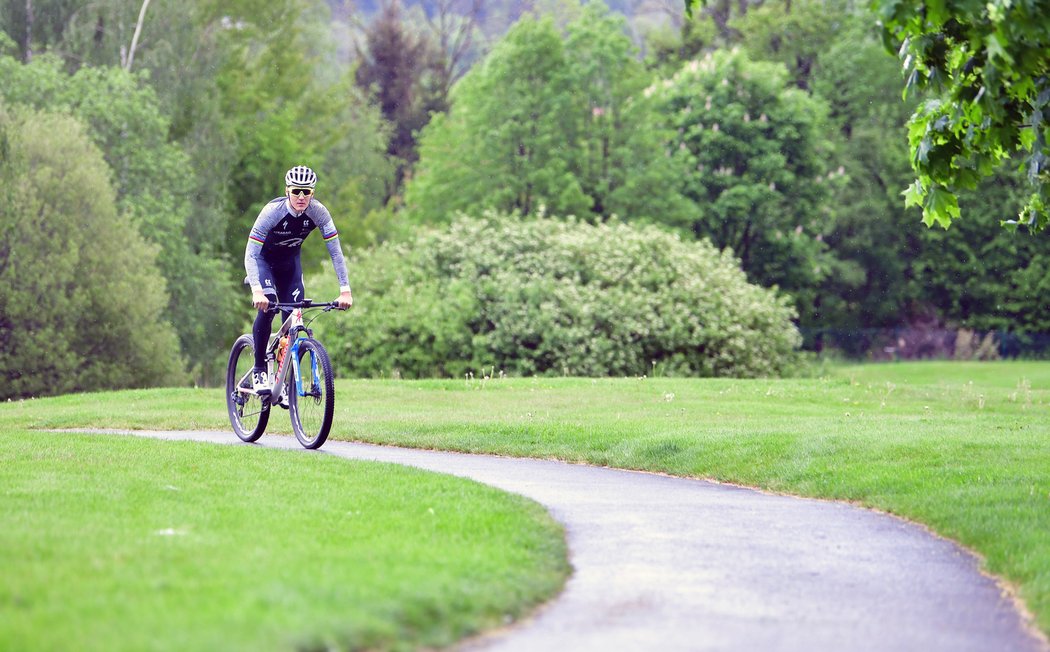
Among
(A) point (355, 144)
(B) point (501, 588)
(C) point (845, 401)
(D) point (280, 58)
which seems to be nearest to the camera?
(B) point (501, 588)

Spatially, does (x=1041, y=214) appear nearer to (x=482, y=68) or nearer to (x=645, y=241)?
(x=645, y=241)

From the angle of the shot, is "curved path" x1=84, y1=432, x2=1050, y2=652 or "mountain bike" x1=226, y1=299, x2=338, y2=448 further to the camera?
"mountain bike" x1=226, y1=299, x2=338, y2=448

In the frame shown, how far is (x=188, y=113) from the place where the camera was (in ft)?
156

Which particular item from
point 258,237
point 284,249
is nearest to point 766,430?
point 284,249

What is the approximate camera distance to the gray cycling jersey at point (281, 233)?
40.4 feet

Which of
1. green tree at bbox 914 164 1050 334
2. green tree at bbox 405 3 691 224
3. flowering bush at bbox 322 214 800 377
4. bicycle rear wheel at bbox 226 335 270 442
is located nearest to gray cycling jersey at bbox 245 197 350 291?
bicycle rear wheel at bbox 226 335 270 442

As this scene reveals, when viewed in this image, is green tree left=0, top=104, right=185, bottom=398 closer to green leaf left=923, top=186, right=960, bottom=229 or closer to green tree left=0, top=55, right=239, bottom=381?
green tree left=0, top=55, right=239, bottom=381

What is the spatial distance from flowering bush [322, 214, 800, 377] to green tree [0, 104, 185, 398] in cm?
716

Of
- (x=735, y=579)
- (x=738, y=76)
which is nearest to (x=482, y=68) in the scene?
(x=738, y=76)

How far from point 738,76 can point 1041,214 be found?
40.1m

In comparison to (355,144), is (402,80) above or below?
above

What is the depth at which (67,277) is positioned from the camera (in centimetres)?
3375

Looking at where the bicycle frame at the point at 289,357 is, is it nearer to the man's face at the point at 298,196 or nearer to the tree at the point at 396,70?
the man's face at the point at 298,196

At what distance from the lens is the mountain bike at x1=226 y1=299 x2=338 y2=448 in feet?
40.3
